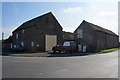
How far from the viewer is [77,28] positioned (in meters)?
36.9

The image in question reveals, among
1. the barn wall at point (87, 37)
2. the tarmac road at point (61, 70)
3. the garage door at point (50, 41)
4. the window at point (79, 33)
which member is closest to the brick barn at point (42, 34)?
the garage door at point (50, 41)

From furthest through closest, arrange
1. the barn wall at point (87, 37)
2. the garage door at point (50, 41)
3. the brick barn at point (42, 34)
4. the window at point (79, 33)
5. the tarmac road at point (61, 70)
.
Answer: the window at point (79, 33) → the barn wall at point (87, 37) → the garage door at point (50, 41) → the brick barn at point (42, 34) → the tarmac road at point (61, 70)

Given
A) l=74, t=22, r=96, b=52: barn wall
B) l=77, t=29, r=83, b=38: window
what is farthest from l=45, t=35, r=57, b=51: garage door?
l=77, t=29, r=83, b=38: window

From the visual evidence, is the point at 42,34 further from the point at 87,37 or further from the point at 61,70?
the point at 61,70

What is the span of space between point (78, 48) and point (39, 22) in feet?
34.4

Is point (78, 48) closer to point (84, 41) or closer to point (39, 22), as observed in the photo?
point (84, 41)

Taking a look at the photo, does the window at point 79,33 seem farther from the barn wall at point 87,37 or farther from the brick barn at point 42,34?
the brick barn at point 42,34

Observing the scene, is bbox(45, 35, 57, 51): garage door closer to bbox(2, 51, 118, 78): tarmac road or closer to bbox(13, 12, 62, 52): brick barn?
bbox(13, 12, 62, 52): brick barn

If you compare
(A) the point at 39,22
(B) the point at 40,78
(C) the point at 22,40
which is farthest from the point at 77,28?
(B) the point at 40,78

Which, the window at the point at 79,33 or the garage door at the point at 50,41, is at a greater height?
the window at the point at 79,33

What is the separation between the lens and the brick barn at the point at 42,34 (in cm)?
2828

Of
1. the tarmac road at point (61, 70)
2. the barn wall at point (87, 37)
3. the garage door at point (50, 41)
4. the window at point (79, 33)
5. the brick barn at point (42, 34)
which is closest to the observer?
the tarmac road at point (61, 70)

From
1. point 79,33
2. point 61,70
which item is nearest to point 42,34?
point 79,33

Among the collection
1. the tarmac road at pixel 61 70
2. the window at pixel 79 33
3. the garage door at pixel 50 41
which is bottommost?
the tarmac road at pixel 61 70
